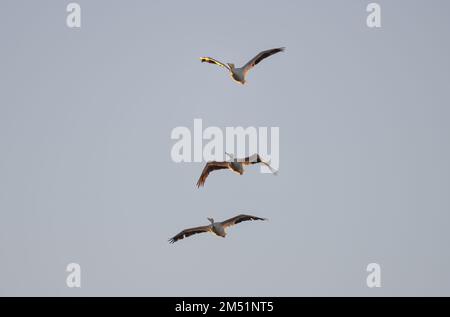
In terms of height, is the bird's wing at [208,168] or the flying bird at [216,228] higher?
the bird's wing at [208,168]

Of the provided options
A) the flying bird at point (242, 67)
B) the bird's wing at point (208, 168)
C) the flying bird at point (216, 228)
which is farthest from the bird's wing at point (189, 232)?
the flying bird at point (242, 67)

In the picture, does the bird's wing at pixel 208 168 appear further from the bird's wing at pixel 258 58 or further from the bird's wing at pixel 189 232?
the bird's wing at pixel 258 58

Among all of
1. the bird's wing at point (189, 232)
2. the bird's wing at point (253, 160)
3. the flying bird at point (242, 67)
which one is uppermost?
the flying bird at point (242, 67)

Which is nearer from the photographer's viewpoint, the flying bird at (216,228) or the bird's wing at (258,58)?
the bird's wing at (258,58)

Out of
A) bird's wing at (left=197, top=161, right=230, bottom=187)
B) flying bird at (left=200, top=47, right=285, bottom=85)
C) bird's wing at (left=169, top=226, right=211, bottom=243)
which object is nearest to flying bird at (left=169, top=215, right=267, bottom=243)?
bird's wing at (left=169, top=226, right=211, bottom=243)

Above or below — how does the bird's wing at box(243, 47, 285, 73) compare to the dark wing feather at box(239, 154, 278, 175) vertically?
above

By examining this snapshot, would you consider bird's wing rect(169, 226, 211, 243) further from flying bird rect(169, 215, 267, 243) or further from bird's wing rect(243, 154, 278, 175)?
bird's wing rect(243, 154, 278, 175)

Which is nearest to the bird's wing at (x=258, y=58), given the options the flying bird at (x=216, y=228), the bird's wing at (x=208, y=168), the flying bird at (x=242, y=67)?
the flying bird at (x=242, y=67)

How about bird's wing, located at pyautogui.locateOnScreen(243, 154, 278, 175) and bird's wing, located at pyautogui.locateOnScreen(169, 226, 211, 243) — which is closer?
bird's wing, located at pyautogui.locateOnScreen(243, 154, 278, 175)

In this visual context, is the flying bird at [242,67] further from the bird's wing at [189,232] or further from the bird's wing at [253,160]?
the bird's wing at [189,232]
